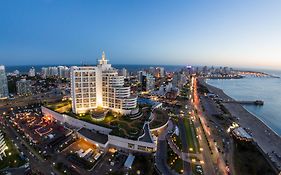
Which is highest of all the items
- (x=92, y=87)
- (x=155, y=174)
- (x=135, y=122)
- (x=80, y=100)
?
(x=92, y=87)

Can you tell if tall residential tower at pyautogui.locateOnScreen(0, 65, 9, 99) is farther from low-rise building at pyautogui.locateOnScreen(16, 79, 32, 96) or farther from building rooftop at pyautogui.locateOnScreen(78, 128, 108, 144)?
building rooftop at pyautogui.locateOnScreen(78, 128, 108, 144)

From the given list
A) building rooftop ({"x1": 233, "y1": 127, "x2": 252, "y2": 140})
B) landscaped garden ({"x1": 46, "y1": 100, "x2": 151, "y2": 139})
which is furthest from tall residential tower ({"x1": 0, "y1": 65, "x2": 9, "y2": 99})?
building rooftop ({"x1": 233, "y1": 127, "x2": 252, "y2": 140})

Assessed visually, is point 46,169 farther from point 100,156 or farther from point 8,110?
point 8,110

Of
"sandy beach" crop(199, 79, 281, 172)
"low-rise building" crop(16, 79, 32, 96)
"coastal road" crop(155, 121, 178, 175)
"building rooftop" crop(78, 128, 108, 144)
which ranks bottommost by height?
"sandy beach" crop(199, 79, 281, 172)

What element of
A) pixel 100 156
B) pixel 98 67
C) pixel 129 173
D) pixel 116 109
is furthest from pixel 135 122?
pixel 98 67

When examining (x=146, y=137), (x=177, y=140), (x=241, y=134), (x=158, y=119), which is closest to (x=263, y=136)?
(x=241, y=134)

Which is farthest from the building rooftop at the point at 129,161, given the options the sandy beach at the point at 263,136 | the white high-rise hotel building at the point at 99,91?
the sandy beach at the point at 263,136
